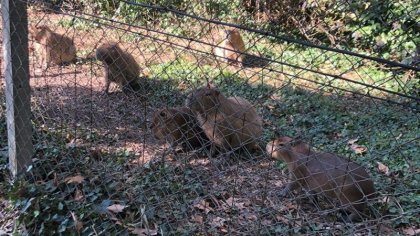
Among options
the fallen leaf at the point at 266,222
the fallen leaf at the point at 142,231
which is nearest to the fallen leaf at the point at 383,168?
the fallen leaf at the point at 266,222

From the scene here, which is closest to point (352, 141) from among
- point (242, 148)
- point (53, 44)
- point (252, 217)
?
point (242, 148)

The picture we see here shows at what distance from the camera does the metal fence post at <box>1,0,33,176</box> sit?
11.5 ft

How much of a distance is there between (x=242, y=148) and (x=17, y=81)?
87.5 inches

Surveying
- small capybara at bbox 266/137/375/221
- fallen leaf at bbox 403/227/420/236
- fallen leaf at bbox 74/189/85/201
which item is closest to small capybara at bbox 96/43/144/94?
fallen leaf at bbox 74/189/85/201

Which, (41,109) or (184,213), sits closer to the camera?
(184,213)

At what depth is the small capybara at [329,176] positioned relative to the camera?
346 centimetres

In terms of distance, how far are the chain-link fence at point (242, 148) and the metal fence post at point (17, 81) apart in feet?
0.27

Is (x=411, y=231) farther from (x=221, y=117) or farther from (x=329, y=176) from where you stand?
(x=221, y=117)

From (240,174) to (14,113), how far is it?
79.7 inches

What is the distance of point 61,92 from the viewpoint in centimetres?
642

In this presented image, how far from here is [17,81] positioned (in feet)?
11.9

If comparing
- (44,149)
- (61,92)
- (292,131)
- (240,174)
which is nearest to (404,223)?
(240,174)

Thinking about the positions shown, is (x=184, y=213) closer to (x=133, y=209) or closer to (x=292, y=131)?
(x=133, y=209)

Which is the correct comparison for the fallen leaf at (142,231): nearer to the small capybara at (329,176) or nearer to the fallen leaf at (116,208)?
the fallen leaf at (116,208)
